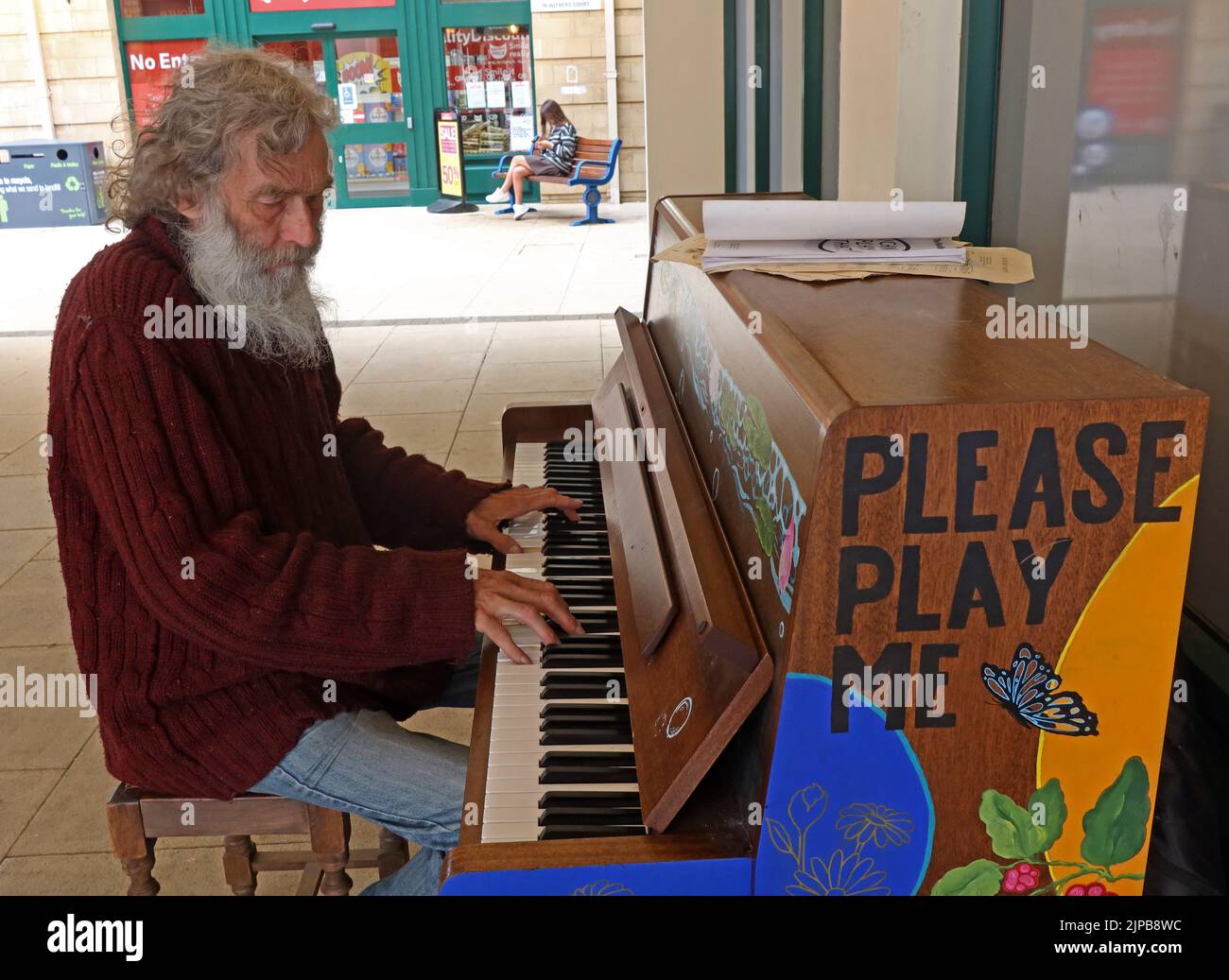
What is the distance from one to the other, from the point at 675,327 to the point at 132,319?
3.46ft

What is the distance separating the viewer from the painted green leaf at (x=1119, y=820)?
1.24m

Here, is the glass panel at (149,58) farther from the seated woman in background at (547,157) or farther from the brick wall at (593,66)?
the seated woman in background at (547,157)

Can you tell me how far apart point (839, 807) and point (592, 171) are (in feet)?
41.6

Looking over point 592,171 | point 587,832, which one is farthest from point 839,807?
point 592,171

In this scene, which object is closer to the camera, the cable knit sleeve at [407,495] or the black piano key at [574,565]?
the black piano key at [574,565]

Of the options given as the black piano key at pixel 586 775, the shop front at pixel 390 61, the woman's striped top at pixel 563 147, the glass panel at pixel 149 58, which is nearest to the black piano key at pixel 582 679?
the black piano key at pixel 586 775

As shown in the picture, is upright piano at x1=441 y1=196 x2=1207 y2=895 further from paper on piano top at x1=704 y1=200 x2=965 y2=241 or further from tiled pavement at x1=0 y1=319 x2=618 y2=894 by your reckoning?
tiled pavement at x1=0 y1=319 x2=618 y2=894

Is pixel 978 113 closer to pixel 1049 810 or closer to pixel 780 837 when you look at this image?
pixel 1049 810

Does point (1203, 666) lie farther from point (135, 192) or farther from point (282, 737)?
point (135, 192)

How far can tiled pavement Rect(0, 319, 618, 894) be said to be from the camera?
108 inches

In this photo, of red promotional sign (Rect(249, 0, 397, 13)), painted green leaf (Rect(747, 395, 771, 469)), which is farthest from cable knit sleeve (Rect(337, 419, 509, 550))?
red promotional sign (Rect(249, 0, 397, 13))

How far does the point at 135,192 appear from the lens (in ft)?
6.08

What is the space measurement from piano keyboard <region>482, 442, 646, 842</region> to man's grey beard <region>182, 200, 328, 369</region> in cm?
57

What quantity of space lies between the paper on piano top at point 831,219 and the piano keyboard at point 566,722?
0.65 meters
